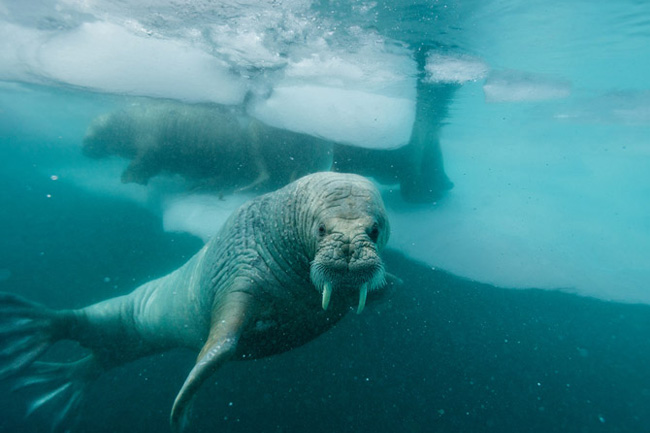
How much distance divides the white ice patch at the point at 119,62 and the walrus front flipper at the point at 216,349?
692cm

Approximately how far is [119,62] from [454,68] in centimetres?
804

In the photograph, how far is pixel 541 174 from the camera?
27.9m

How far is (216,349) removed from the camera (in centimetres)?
238

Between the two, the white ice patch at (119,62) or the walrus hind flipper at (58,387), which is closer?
the walrus hind flipper at (58,387)

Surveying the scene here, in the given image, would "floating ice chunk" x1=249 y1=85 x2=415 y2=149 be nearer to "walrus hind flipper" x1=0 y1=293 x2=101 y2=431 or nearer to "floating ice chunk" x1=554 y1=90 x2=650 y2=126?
"walrus hind flipper" x1=0 y1=293 x2=101 y2=431

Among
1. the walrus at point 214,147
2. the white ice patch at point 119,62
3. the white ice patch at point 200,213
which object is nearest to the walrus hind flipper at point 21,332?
the white ice patch at point 200,213

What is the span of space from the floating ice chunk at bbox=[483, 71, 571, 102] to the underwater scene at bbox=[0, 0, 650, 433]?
3.8 inches

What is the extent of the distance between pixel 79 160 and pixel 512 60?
25.8m

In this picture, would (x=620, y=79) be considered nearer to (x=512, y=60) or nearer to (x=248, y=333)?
(x=512, y=60)

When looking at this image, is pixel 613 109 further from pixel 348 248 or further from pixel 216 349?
pixel 216 349

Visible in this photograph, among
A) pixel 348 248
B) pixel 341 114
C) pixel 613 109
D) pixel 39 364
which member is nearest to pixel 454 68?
pixel 341 114

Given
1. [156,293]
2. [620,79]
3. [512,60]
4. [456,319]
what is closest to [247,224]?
[156,293]

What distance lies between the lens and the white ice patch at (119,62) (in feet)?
23.8

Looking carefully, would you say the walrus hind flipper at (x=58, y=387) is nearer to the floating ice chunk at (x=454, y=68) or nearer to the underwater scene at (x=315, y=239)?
the underwater scene at (x=315, y=239)
